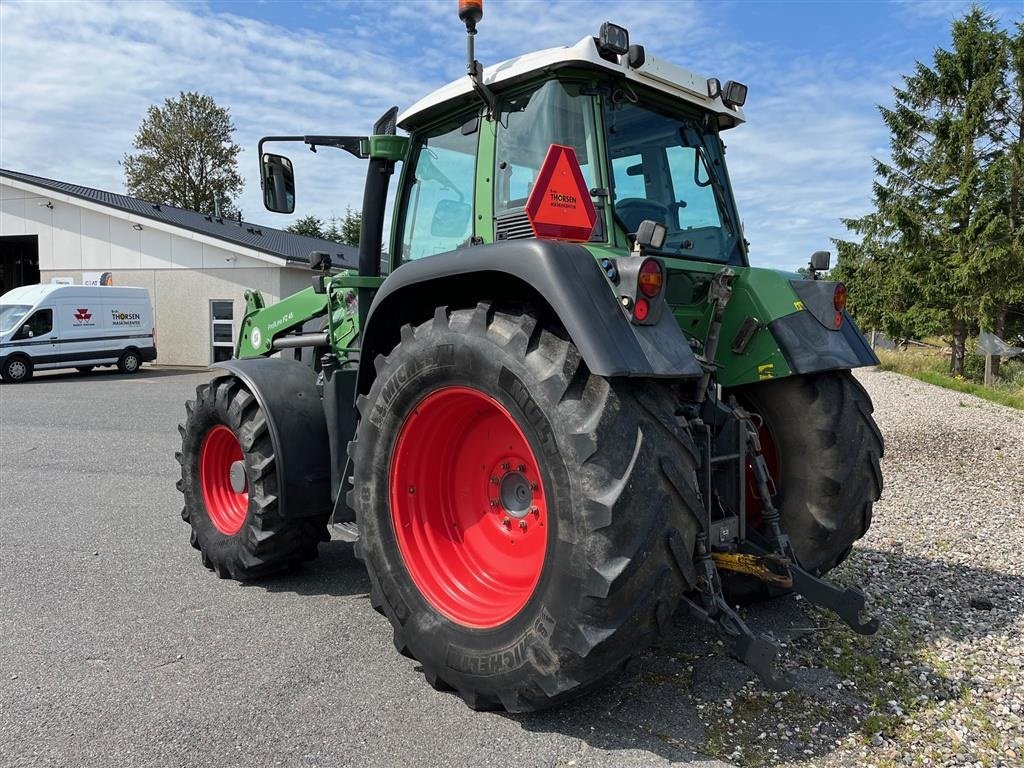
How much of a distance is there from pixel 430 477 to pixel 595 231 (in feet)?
4.11

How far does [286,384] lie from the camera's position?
14.3 feet

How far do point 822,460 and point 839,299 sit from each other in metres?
0.75

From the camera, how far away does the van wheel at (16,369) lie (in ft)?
60.4

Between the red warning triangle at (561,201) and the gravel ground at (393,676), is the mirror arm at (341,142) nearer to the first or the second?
the red warning triangle at (561,201)

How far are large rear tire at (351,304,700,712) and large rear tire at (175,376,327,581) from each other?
0.89 metres

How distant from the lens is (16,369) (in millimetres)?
18641

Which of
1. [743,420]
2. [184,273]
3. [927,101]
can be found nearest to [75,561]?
[743,420]

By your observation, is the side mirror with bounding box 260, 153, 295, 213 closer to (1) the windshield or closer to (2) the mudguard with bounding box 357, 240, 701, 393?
(2) the mudguard with bounding box 357, 240, 701, 393

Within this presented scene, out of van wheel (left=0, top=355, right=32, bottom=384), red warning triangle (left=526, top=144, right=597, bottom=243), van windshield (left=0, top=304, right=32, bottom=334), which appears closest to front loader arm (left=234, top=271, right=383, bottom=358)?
red warning triangle (left=526, top=144, right=597, bottom=243)

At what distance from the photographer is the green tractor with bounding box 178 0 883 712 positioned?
2.59 m

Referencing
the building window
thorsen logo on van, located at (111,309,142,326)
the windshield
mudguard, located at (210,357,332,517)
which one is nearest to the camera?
the windshield

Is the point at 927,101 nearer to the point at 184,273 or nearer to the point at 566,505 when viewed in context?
the point at 184,273

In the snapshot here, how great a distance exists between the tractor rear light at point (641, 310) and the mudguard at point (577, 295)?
30 mm

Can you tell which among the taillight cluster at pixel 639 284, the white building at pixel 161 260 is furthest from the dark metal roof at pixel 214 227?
the taillight cluster at pixel 639 284
